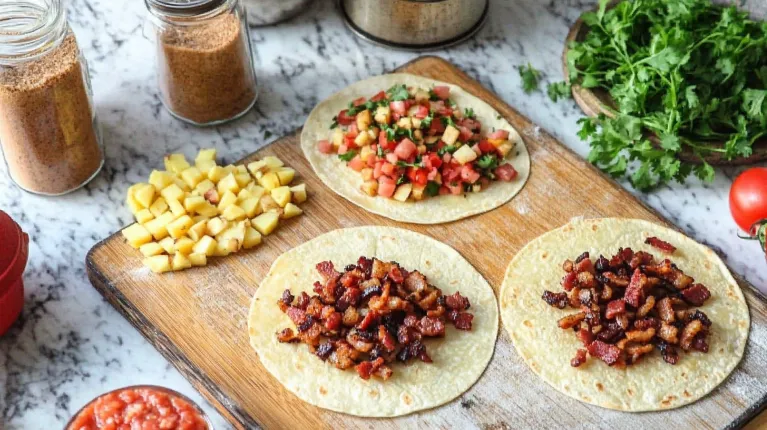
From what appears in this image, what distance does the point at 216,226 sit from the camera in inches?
144

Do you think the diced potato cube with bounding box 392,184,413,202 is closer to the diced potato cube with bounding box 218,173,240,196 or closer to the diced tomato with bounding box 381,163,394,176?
the diced tomato with bounding box 381,163,394,176

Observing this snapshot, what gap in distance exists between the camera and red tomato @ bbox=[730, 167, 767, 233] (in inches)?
146

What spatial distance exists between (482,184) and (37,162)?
69.3 inches

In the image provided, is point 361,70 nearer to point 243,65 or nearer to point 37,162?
point 243,65

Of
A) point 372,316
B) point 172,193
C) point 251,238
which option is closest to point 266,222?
point 251,238

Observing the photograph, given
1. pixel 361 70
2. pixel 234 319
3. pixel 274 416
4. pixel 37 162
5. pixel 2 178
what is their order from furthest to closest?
pixel 361 70, pixel 2 178, pixel 37 162, pixel 234 319, pixel 274 416

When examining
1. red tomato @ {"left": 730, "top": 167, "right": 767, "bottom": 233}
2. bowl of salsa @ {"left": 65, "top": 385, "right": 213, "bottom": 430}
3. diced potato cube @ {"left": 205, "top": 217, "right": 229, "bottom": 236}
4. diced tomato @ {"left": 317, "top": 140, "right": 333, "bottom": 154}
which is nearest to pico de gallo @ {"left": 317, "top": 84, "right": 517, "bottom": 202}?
diced tomato @ {"left": 317, "top": 140, "right": 333, "bottom": 154}

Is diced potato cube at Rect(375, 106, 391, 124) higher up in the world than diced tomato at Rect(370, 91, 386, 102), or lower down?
higher up

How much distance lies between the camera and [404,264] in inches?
142

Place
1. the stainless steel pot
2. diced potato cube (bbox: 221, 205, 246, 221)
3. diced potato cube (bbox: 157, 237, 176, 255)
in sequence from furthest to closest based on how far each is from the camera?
the stainless steel pot, diced potato cube (bbox: 221, 205, 246, 221), diced potato cube (bbox: 157, 237, 176, 255)

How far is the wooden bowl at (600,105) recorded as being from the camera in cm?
403

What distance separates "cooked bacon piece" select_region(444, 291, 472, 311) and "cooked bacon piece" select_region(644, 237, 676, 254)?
30.3 inches

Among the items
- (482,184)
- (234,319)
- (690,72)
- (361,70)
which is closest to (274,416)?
(234,319)

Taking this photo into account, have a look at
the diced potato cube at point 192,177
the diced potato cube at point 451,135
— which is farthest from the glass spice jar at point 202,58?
the diced potato cube at point 451,135
